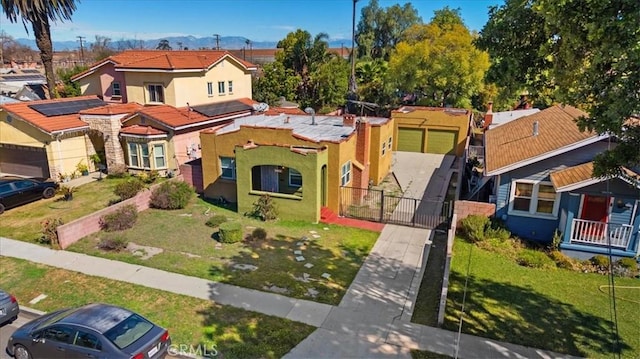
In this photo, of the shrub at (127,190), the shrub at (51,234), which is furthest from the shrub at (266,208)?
the shrub at (51,234)

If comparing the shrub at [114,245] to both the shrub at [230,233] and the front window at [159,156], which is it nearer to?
the shrub at [230,233]

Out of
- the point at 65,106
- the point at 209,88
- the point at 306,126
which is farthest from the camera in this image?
the point at 209,88

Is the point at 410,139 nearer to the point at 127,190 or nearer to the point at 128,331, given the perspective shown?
the point at 127,190

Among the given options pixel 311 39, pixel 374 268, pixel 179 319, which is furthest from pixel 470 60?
pixel 179 319

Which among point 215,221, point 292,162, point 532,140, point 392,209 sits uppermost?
point 532,140

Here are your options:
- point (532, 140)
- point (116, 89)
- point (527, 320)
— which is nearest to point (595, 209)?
point (532, 140)

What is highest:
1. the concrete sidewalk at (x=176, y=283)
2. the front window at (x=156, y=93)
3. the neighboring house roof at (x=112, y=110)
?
the front window at (x=156, y=93)

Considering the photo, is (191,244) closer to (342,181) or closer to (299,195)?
(299,195)
